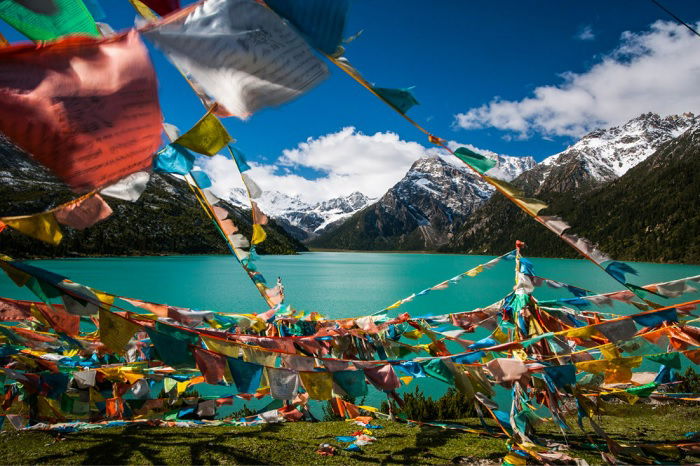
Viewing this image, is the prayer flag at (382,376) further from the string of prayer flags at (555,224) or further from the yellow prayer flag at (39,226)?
the yellow prayer flag at (39,226)

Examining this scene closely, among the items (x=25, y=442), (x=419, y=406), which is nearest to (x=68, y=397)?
(x=25, y=442)

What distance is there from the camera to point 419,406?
973cm

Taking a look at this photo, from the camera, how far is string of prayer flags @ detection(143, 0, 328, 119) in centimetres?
143

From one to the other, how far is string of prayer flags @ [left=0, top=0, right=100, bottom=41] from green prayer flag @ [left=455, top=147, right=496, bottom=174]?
5.60 feet

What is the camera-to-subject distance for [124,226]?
381ft

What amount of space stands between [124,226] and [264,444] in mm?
130445

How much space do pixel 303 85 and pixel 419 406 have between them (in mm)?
9859

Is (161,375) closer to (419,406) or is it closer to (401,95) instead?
(401,95)

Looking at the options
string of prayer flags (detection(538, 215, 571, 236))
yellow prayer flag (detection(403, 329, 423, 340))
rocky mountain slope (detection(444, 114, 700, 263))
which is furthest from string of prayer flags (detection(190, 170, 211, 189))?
rocky mountain slope (detection(444, 114, 700, 263))

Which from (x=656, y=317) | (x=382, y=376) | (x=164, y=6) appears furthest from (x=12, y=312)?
(x=656, y=317)

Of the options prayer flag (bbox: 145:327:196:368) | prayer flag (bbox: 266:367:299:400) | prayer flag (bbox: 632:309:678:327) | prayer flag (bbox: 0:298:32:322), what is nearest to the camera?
prayer flag (bbox: 145:327:196:368)

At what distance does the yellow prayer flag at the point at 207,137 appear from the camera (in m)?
1.68

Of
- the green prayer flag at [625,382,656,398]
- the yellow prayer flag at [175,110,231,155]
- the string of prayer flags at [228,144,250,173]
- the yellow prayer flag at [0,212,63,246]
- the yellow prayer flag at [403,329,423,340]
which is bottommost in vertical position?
the green prayer flag at [625,382,656,398]

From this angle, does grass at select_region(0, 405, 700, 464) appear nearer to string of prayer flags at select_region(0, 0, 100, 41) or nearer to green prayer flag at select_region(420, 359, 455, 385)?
green prayer flag at select_region(420, 359, 455, 385)
